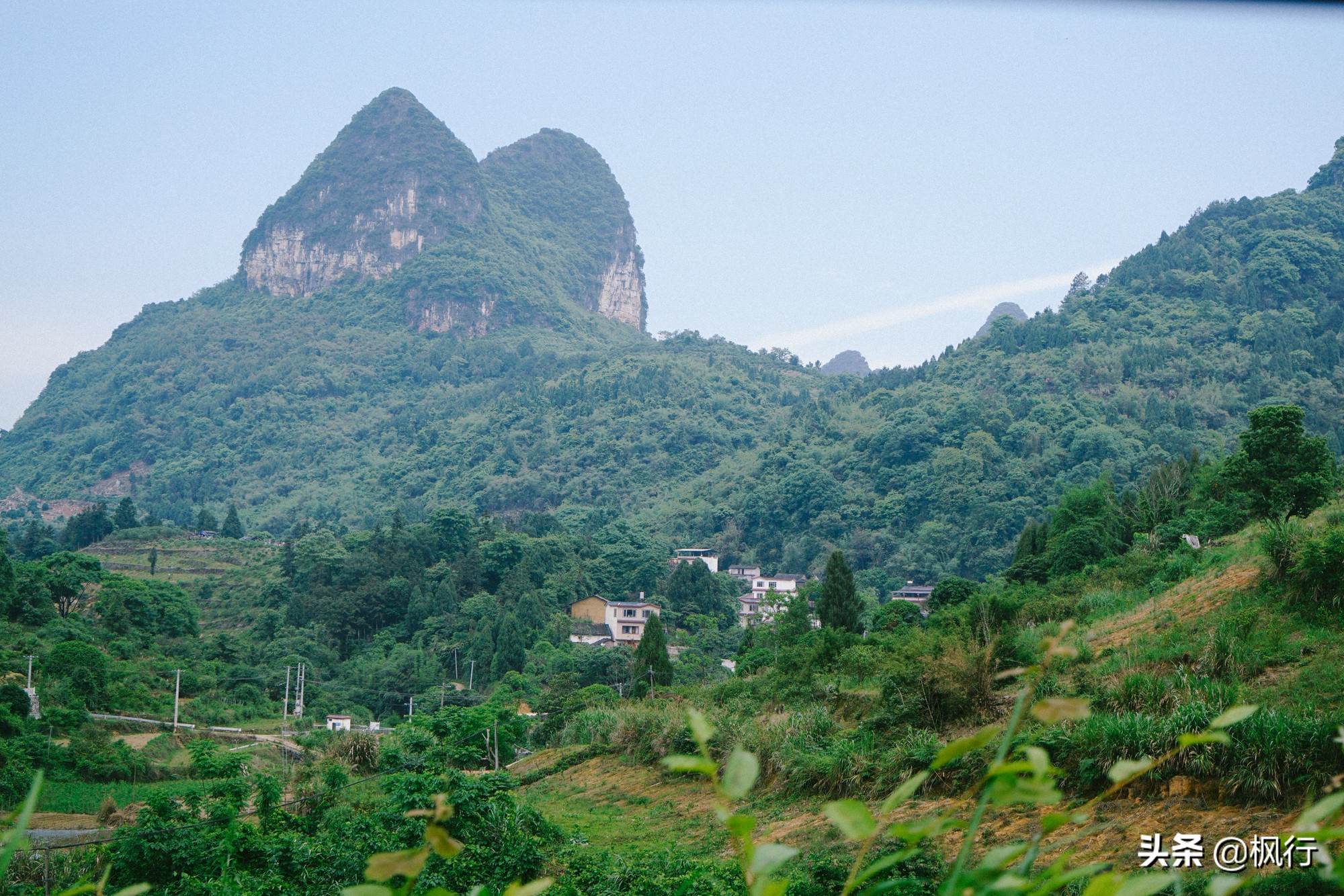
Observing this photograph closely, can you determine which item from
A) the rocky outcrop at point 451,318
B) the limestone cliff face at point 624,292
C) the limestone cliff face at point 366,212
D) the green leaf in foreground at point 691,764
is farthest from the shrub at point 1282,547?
the limestone cliff face at point 624,292

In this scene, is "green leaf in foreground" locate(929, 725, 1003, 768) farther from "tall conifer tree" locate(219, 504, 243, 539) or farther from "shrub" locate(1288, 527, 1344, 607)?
"tall conifer tree" locate(219, 504, 243, 539)

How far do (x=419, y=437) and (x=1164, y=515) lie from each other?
87345 millimetres

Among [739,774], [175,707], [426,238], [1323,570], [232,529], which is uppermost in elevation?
[426,238]

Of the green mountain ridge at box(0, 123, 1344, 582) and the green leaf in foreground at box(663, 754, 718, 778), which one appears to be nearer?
the green leaf in foreground at box(663, 754, 718, 778)

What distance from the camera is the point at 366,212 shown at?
146875 mm

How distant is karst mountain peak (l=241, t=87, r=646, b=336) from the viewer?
141 meters

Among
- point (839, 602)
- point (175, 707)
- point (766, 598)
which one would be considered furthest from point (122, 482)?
point (839, 602)

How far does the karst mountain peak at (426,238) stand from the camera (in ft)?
461

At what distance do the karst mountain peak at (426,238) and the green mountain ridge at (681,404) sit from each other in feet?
2.47

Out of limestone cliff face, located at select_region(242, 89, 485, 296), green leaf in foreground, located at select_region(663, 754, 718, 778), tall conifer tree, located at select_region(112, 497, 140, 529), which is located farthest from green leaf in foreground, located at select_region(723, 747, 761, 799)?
limestone cliff face, located at select_region(242, 89, 485, 296)

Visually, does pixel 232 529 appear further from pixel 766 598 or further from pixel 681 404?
pixel 681 404

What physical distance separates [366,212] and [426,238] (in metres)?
9.05

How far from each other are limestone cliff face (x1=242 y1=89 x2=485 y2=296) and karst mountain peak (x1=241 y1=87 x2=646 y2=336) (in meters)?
0.14

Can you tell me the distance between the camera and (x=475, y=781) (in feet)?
38.7
